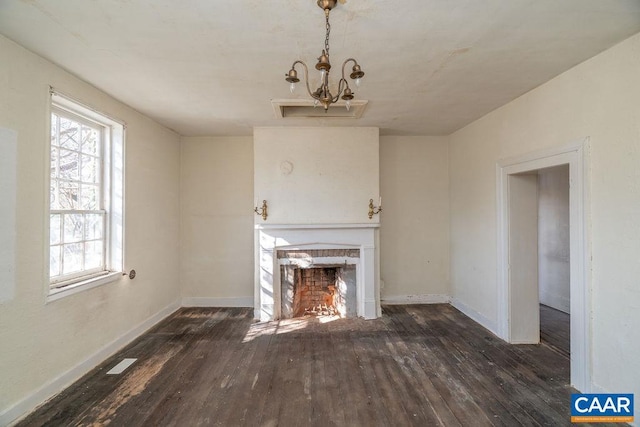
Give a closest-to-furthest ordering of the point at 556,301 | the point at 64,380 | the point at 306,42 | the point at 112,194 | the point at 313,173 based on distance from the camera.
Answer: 1. the point at 306,42
2. the point at 64,380
3. the point at 112,194
4. the point at 313,173
5. the point at 556,301

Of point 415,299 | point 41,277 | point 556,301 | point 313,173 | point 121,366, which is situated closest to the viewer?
point 41,277

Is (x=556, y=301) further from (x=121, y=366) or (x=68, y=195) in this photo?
(x=68, y=195)

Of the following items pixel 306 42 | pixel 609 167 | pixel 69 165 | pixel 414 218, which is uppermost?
pixel 306 42

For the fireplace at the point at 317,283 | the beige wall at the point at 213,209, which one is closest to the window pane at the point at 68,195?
the beige wall at the point at 213,209

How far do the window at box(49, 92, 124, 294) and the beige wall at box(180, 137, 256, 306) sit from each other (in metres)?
1.24

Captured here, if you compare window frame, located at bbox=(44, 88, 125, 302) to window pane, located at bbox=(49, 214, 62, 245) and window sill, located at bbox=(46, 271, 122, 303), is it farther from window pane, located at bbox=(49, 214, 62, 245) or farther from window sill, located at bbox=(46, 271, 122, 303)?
window pane, located at bbox=(49, 214, 62, 245)

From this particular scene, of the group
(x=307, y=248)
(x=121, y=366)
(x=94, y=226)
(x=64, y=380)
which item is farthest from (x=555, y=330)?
(x=94, y=226)

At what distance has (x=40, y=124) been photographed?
6.82ft

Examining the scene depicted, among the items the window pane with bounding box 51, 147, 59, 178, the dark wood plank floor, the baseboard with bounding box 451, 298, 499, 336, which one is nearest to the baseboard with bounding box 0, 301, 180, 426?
the window pane with bounding box 51, 147, 59, 178

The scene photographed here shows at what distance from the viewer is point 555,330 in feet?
10.8

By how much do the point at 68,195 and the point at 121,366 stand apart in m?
1.64

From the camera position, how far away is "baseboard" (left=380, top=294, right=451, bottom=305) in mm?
4234

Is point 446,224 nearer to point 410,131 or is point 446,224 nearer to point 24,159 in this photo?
point 410,131

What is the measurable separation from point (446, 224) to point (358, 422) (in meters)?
3.25
